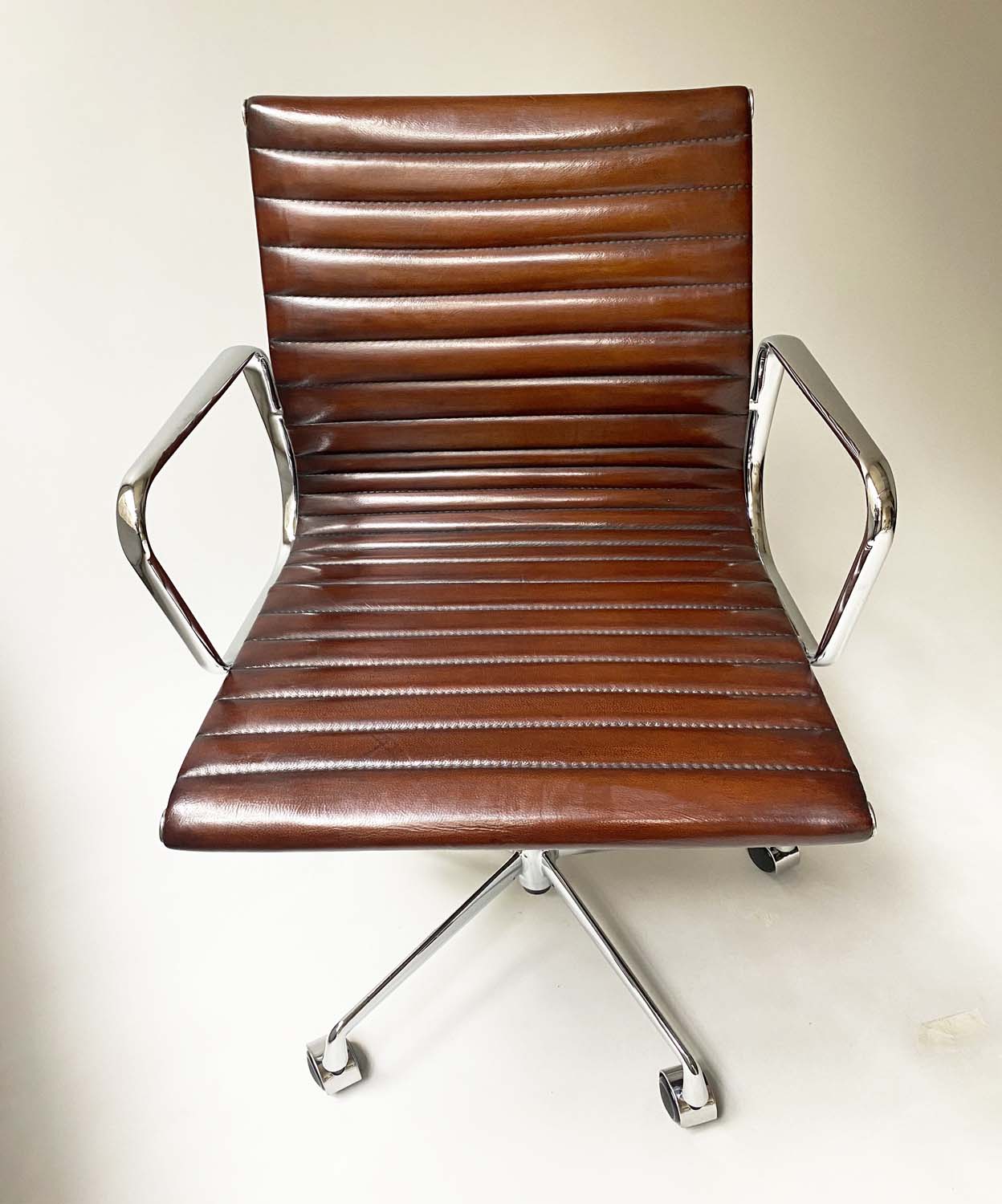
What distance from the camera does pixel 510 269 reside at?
138 cm

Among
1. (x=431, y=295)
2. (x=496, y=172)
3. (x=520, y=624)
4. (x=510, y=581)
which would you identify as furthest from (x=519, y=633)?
(x=496, y=172)

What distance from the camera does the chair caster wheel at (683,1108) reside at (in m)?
1.31

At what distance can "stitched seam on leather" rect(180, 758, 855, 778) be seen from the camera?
3.43 ft

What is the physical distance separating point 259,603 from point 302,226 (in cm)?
44

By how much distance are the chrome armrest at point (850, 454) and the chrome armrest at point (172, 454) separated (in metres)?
0.57

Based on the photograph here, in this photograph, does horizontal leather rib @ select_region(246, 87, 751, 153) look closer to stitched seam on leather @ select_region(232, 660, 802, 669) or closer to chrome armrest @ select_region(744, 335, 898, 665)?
chrome armrest @ select_region(744, 335, 898, 665)

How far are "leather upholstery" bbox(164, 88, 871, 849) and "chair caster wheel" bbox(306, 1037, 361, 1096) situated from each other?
18.2 inches

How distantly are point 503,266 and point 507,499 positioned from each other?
28 cm

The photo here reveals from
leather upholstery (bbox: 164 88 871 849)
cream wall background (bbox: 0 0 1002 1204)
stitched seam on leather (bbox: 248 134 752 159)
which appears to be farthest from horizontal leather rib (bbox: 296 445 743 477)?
cream wall background (bbox: 0 0 1002 1204)

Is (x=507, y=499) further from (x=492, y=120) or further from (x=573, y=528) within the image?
(x=492, y=120)

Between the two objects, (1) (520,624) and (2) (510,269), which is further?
(2) (510,269)

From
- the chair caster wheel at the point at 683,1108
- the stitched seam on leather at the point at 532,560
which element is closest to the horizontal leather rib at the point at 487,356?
the stitched seam on leather at the point at 532,560

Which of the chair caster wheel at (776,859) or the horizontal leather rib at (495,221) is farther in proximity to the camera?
the chair caster wheel at (776,859)

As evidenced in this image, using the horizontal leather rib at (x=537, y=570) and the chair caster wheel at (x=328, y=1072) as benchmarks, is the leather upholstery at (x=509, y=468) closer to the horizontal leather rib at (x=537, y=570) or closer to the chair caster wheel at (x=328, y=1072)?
the horizontal leather rib at (x=537, y=570)
